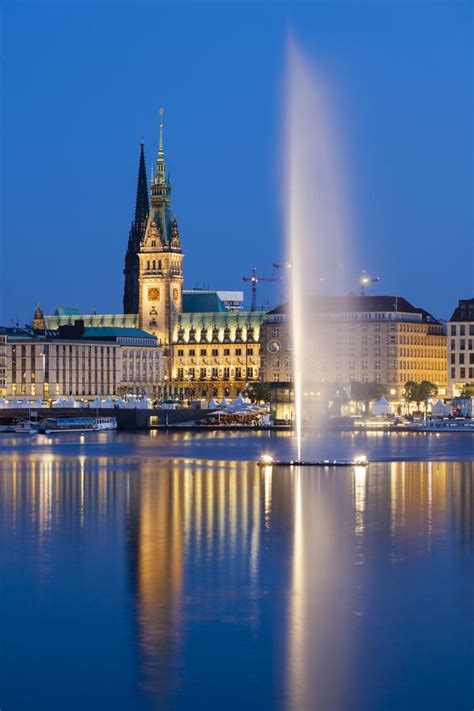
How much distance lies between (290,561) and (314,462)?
42309 mm

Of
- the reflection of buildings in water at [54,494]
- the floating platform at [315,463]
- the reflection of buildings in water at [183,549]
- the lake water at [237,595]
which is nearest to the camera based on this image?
the lake water at [237,595]

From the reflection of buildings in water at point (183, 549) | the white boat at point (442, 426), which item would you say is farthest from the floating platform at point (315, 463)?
the white boat at point (442, 426)

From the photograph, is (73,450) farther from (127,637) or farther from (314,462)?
(127,637)

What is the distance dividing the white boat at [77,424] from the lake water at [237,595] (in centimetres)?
8769

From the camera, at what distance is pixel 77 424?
→ 16562cm

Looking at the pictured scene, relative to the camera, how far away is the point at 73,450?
11344 cm

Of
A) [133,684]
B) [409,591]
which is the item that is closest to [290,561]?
[409,591]

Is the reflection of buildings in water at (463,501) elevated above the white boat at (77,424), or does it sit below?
below

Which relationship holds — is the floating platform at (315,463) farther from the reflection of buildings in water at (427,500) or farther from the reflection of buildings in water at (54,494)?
the reflection of buildings in water at (54,494)

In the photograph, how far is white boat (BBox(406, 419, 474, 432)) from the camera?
15800cm

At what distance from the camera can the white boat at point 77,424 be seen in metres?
163

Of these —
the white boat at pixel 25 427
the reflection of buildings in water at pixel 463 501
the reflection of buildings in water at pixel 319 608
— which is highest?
the white boat at pixel 25 427

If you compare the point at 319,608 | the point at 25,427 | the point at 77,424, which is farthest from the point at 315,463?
the point at 25,427

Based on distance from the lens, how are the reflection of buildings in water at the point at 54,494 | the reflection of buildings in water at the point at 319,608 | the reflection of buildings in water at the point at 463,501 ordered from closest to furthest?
the reflection of buildings in water at the point at 319,608 < the reflection of buildings in water at the point at 463,501 < the reflection of buildings in water at the point at 54,494
